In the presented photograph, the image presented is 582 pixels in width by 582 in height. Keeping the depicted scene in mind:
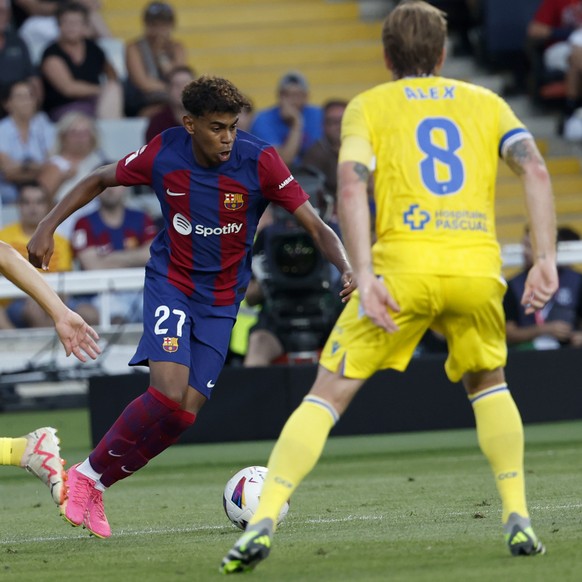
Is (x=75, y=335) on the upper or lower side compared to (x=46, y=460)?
upper

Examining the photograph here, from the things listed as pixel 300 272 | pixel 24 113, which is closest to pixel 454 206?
pixel 300 272

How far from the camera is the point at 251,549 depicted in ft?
16.0

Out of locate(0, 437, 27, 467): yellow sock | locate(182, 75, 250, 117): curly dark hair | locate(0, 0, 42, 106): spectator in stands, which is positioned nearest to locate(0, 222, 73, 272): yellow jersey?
locate(0, 0, 42, 106): spectator in stands

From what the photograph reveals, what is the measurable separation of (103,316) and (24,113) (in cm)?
295

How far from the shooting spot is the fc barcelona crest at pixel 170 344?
6.61 meters

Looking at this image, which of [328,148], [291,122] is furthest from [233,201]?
[291,122]

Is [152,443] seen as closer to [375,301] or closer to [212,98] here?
[212,98]

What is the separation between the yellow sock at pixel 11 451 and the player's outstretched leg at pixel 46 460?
0.02 metres

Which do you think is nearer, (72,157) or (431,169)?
(431,169)

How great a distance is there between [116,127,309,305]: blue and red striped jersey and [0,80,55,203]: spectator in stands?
27.1 ft

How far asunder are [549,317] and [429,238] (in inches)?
293

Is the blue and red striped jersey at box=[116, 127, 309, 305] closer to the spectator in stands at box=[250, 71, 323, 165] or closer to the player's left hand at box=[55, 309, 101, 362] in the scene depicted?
the player's left hand at box=[55, 309, 101, 362]

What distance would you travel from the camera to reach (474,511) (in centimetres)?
680

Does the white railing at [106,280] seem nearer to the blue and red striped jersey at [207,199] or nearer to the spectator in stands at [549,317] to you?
the spectator in stands at [549,317]
